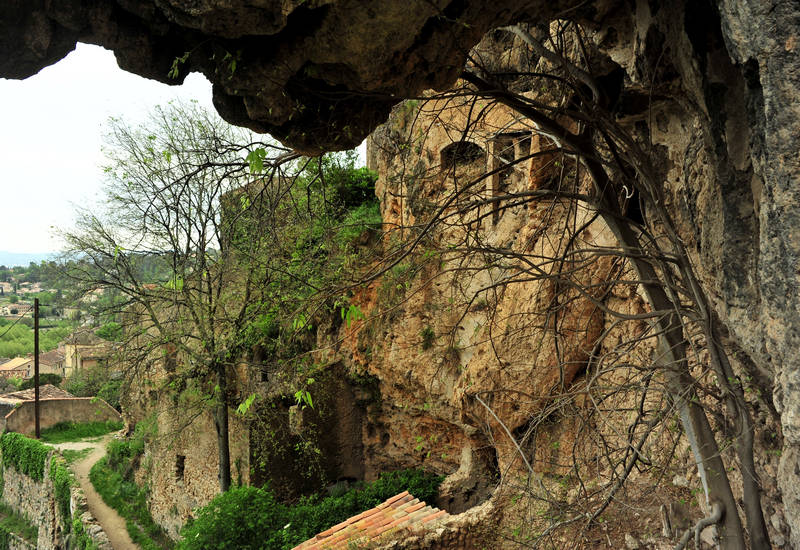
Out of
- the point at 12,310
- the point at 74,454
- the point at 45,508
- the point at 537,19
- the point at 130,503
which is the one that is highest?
the point at 12,310

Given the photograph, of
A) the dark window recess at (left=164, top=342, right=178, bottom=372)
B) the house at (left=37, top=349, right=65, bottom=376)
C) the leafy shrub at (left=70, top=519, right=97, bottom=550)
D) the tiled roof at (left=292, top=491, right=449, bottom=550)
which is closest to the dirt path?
the leafy shrub at (left=70, top=519, right=97, bottom=550)

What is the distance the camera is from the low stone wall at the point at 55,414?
21.0 metres

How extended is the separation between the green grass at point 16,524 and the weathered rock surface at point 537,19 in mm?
19493

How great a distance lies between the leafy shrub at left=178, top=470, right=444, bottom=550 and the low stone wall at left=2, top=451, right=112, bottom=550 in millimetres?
4501

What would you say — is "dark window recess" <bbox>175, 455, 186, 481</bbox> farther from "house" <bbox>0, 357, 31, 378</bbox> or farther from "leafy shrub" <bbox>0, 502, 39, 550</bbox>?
"house" <bbox>0, 357, 31, 378</bbox>

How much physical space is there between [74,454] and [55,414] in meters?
3.86

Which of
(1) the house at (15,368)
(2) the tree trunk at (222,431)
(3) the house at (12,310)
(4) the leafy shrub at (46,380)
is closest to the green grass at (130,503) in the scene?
(2) the tree trunk at (222,431)

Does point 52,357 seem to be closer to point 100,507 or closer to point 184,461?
point 100,507

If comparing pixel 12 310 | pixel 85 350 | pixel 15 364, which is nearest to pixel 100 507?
pixel 85 350

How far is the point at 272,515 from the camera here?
32.0ft

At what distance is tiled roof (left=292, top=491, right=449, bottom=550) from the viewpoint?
7.48 meters

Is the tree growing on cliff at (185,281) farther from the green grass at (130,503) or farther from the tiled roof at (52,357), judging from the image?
→ the tiled roof at (52,357)

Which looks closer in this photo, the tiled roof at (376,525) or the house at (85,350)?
the tiled roof at (376,525)

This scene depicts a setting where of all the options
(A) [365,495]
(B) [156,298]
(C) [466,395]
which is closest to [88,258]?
(B) [156,298]
